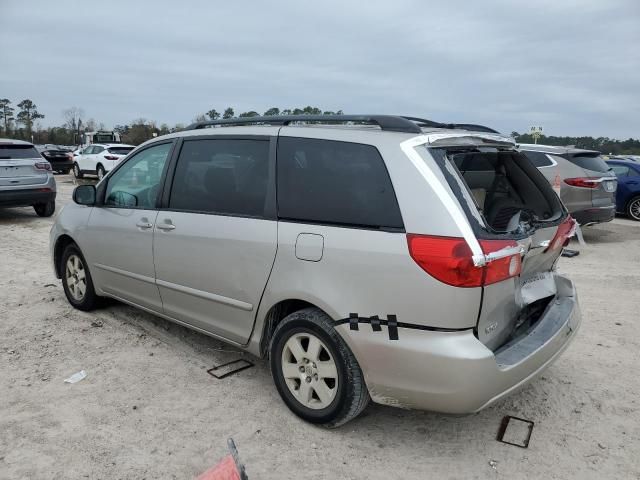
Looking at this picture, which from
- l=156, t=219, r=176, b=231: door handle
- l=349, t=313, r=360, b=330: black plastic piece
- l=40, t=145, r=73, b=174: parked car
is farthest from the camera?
l=40, t=145, r=73, b=174: parked car

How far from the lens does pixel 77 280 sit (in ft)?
16.6

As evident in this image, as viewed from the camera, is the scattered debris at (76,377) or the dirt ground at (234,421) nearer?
the dirt ground at (234,421)

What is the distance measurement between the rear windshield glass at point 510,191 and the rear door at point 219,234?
1365mm

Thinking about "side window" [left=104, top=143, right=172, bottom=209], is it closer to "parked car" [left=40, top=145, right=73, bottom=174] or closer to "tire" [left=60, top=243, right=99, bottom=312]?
"tire" [left=60, top=243, right=99, bottom=312]

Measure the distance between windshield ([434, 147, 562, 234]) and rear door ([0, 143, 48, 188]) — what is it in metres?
9.95

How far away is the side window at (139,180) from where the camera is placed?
4.09 meters

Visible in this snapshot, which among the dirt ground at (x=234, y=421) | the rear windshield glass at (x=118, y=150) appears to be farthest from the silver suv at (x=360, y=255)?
the rear windshield glass at (x=118, y=150)

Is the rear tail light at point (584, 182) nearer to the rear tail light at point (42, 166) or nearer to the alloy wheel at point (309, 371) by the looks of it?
the alloy wheel at point (309, 371)

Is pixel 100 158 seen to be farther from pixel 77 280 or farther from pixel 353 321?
pixel 353 321

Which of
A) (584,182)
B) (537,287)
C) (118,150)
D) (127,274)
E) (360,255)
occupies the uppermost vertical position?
(118,150)

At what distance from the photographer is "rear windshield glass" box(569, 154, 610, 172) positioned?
30.2 feet

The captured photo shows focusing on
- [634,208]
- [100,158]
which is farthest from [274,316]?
[100,158]

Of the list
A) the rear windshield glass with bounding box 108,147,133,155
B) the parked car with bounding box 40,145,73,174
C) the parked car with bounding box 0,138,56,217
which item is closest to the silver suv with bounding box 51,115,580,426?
the parked car with bounding box 0,138,56,217

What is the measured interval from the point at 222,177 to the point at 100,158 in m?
20.4
